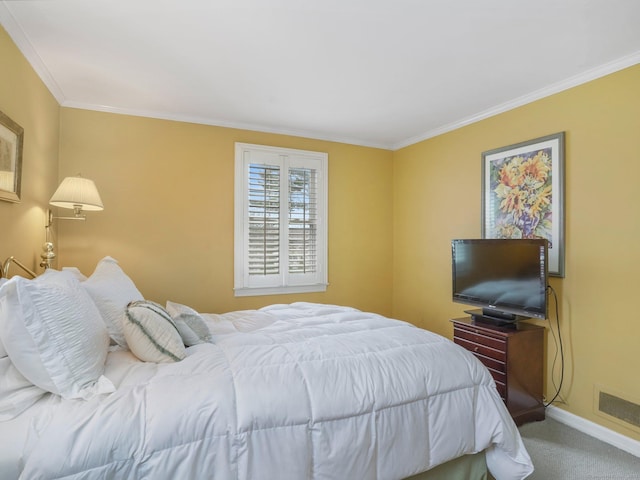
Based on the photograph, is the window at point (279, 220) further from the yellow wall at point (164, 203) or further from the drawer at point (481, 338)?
the drawer at point (481, 338)

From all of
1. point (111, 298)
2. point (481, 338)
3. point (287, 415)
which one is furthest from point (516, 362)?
point (111, 298)

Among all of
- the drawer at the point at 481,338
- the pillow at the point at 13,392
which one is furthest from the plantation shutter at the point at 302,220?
the pillow at the point at 13,392

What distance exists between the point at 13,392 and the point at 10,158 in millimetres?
1514

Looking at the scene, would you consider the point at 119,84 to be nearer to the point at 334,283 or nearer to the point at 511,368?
the point at 334,283

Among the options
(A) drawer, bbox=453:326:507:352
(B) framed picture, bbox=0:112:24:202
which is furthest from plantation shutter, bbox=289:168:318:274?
(B) framed picture, bbox=0:112:24:202

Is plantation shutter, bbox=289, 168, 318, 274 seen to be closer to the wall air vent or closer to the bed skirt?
the bed skirt

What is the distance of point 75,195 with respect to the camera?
8.43 ft

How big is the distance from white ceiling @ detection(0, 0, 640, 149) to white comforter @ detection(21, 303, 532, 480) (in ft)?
5.81

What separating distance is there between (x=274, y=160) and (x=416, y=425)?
3.01 m

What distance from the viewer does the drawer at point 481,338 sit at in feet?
8.79

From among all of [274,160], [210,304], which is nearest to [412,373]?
[210,304]

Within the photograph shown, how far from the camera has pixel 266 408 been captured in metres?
1.42

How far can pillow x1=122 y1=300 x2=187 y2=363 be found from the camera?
5.38ft

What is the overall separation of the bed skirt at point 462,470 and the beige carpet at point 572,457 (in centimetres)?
44
